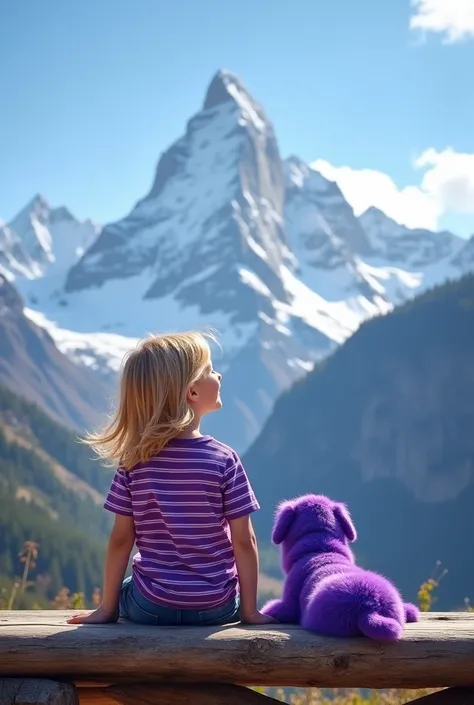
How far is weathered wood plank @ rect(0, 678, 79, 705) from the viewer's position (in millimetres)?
4133

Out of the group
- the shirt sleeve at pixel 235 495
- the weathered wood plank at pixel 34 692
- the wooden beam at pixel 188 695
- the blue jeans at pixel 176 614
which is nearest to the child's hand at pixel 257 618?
the blue jeans at pixel 176 614

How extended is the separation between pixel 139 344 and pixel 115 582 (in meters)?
1.29

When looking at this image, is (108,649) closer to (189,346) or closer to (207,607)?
(207,607)

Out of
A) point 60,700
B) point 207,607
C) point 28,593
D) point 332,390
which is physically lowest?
point 28,593

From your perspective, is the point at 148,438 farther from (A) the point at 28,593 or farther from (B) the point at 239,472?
(A) the point at 28,593

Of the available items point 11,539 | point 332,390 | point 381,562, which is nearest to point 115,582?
point 11,539

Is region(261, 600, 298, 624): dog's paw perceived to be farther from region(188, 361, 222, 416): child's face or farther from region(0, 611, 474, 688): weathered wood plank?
region(188, 361, 222, 416): child's face

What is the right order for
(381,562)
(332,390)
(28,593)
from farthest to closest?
(332,390) < (381,562) < (28,593)

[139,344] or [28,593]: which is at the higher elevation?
[139,344]

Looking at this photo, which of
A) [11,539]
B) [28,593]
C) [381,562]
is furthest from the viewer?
[381,562]

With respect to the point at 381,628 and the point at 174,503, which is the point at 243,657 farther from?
the point at 174,503

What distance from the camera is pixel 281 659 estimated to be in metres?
4.08

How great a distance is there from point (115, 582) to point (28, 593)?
115482mm

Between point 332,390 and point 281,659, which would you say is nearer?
point 281,659
